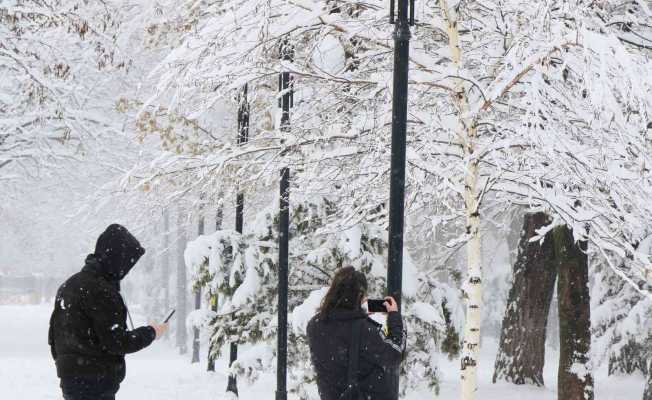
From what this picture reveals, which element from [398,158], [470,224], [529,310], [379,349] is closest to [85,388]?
[379,349]

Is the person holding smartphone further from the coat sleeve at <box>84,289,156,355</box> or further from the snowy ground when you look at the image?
the snowy ground

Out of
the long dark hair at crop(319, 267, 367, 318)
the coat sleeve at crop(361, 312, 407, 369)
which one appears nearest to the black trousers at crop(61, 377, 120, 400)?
the long dark hair at crop(319, 267, 367, 318)

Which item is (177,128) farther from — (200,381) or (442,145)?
(442,145)

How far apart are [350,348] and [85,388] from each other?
1.57 metres

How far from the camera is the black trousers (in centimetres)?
537

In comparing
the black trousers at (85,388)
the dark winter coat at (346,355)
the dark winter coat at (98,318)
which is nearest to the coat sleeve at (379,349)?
the dark winter coat at (346,355)

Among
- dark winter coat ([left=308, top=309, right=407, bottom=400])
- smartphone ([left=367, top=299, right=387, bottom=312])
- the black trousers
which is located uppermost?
smartphone ([left=367, top=299, right=387, bottom=312])

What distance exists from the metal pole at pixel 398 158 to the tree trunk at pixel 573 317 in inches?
280

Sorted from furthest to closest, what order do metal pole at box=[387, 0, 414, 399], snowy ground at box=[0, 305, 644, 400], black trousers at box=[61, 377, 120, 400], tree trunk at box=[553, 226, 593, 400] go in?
snowy ground at box=[0, 305, 644, 400] → tree trunk at box=[553, 226, 593, 400] → metal pole at box=[387, 0, 414, 399] → black trousers at box=[61, 377, 120, 400]

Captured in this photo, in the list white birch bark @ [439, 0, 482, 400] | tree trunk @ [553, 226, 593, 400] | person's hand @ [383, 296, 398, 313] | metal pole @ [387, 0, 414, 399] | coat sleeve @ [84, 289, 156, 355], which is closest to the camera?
coat sleeve @ [84, 289, 156, 355]

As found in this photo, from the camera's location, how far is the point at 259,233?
43.3 ft

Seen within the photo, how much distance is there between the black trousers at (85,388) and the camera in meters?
5.37

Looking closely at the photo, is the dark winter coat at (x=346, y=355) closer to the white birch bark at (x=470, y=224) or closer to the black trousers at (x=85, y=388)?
the black trousers at (x=85, y=388)

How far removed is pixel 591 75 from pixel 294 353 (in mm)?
7281
